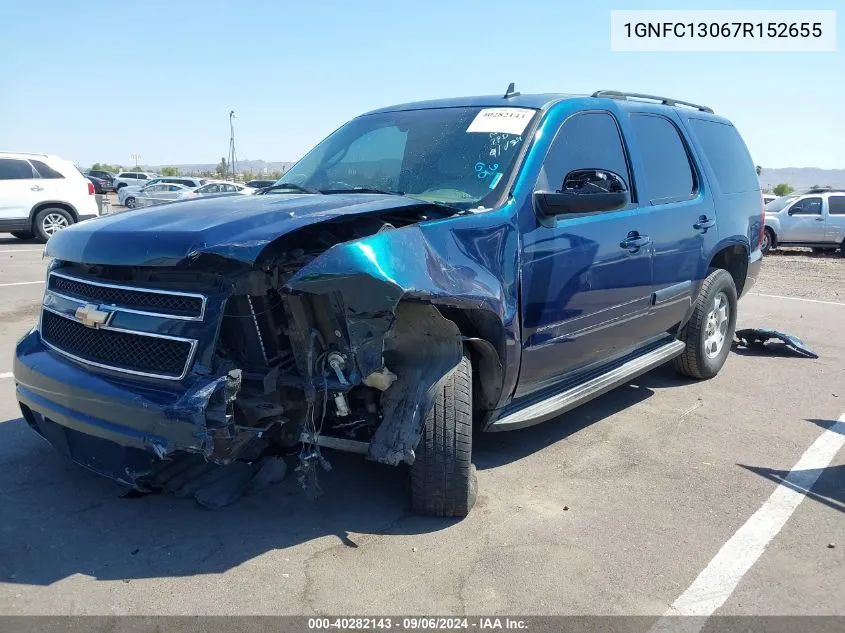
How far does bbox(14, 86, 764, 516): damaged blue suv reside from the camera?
2793mm

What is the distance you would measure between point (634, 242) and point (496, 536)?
6.85 feet

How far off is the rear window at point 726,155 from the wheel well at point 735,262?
51 centimetres

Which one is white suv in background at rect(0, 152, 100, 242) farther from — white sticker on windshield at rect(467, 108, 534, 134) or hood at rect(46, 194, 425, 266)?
white sticker on windshield at rect(467, 108, 534, 134)

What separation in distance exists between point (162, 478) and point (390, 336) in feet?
4.35

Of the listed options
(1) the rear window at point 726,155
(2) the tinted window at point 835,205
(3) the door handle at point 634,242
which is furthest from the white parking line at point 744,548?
(2) the tinted window at point 835,205

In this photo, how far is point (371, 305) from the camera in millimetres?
2709

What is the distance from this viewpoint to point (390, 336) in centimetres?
294

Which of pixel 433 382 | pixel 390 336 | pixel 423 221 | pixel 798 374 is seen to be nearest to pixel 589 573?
pixel 433 382

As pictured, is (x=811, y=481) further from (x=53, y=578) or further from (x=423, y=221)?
(x=53, y=578)

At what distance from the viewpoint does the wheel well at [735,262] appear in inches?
234

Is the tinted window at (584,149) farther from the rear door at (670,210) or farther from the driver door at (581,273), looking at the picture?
the rear door at (670,210)

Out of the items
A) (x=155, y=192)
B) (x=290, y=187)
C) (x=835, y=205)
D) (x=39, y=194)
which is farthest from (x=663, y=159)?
(x=155, y=192)

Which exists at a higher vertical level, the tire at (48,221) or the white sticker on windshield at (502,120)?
the white sticker on windshield at (502,120)

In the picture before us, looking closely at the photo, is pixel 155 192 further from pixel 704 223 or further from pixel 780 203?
pixel 704 223
